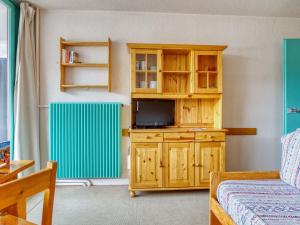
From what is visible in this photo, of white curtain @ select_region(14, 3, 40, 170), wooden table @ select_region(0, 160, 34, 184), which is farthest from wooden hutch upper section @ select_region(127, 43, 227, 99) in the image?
wooden table @ select_region(0, 160, 34, 184)

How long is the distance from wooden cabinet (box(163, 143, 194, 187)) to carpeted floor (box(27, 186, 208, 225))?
6.9 inches

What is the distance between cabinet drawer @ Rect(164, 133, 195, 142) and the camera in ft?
9.08

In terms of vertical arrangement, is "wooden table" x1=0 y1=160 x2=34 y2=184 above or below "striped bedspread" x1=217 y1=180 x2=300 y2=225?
above

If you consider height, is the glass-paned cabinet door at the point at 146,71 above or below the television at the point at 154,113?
above

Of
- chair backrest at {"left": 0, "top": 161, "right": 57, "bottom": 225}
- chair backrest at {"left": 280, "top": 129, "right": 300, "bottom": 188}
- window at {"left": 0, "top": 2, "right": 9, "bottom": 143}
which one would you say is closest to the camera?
chair backrest at {"left": 0, "top": 161, "right": 57, "bottom": 225}

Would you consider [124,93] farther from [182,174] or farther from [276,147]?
[276,147]

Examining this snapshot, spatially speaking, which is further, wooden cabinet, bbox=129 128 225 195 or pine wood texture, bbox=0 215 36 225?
wooden cabinet, bbox=129 128 225 195

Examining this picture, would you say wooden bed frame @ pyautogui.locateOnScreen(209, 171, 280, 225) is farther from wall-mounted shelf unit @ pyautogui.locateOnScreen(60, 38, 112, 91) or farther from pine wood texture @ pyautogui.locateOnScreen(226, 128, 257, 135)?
wall-mounted shelf unit @ pyautogui.locateOnScreen(60, 38, 112, 91)

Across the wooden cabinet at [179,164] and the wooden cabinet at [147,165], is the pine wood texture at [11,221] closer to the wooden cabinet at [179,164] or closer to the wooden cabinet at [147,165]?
the wooden cabinet at [147,165]

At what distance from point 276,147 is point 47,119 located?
336cm

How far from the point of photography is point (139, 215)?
229cm

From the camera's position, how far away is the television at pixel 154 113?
303 centimetres

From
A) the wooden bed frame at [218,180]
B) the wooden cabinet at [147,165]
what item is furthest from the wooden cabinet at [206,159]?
the wooden bed frame at [218,180]

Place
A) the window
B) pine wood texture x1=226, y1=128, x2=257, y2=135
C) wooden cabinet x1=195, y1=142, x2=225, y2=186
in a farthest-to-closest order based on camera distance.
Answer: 1. pine wood texture x1=226, y1=128, x2=257, y2=135
2. wooden cabinet x1=195, y1=142, x2=225, y2=186
3. the window
